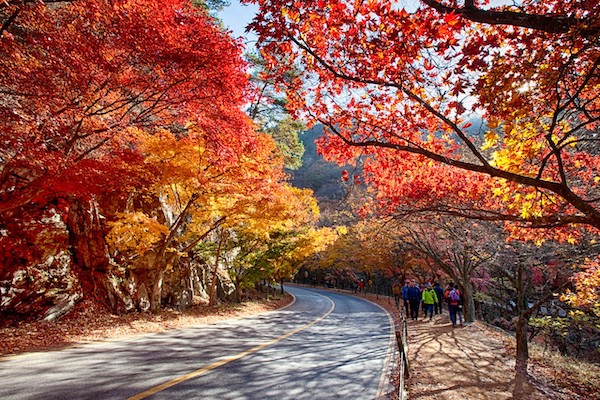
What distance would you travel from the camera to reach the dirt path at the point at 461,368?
6251mm

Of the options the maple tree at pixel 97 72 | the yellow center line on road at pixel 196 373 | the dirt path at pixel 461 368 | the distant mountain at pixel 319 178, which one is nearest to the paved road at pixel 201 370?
the yellow center line on road at pixel 196 373

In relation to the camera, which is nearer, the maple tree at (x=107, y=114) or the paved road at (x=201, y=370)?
the paved road at (x=201, y=370)

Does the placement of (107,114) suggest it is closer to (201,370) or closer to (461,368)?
(201,370)

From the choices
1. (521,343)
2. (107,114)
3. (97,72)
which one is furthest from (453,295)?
(97,72)

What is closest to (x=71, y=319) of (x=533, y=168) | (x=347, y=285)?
(x=533, y=168)

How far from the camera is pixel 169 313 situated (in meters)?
13.7

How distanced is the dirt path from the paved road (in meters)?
0.82

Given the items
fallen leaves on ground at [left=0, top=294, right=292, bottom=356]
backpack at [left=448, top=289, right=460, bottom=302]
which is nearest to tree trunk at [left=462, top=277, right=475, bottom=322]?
backpack at [left=448, top=289, right=460, bottom=302]

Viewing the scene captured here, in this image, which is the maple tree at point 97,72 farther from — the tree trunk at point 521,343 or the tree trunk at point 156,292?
the tree trunk at point 521,343

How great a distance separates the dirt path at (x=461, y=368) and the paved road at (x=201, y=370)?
82 cm

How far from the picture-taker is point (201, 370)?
6.02 meters

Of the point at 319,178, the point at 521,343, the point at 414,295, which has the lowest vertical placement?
the point at 521,343

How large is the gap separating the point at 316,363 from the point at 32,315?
8288 mm

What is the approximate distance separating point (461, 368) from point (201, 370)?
5.93m
